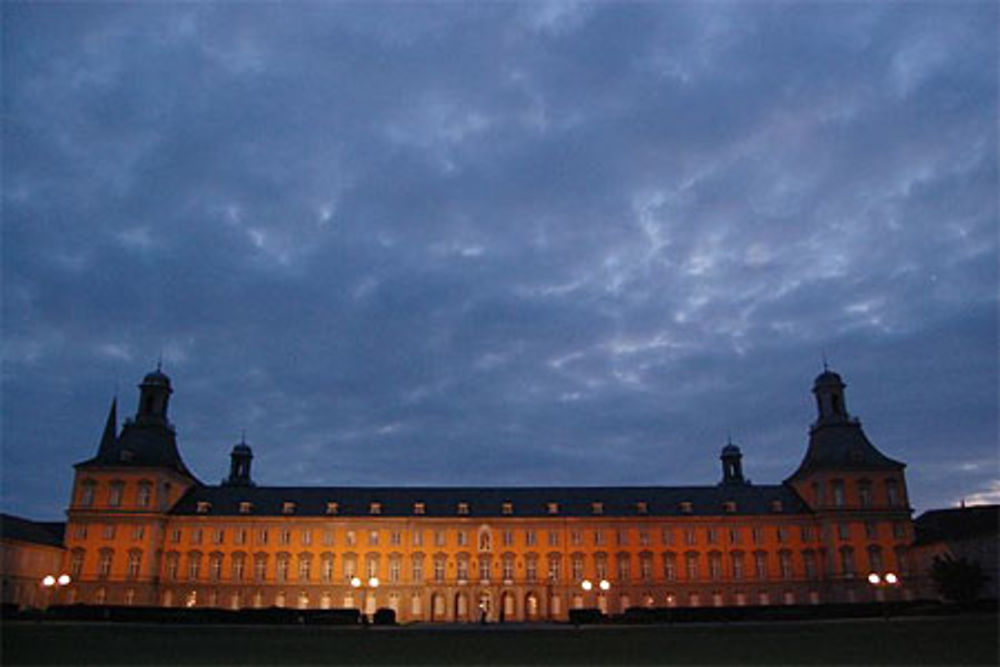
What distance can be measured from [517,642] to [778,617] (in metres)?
27.6

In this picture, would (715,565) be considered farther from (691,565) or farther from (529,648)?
(529,648)

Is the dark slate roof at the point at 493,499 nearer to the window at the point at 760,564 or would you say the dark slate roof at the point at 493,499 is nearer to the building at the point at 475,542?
the building at the point at 475,542

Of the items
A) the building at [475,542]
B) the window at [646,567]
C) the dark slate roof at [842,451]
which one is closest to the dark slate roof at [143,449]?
the building at [475,542]

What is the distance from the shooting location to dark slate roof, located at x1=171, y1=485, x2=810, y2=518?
7712cm

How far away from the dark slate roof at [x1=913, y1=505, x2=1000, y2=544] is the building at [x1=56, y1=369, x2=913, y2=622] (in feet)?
9.76

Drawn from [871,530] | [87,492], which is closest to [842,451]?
[871,530]

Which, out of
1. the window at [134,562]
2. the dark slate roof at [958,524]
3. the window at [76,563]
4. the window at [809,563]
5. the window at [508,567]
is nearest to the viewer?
the dark slate roof at [958,524]

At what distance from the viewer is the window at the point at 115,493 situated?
72.4 metres

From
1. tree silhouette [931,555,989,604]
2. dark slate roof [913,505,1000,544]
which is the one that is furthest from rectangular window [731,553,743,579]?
tree silhouette [931,555,989,604]

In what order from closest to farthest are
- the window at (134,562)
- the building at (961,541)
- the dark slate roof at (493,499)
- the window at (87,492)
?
1. the building at (961,541)
2. the window at (134,562)
3. the window at (87,492)
4. the dark slate roof at (493,499)

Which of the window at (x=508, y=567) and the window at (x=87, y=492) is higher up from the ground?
the window at (x=87, y=492)

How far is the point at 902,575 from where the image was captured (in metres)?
70.8

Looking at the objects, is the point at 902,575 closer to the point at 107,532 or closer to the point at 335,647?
the point at 335,647

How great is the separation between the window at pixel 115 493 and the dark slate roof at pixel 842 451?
63455mm
